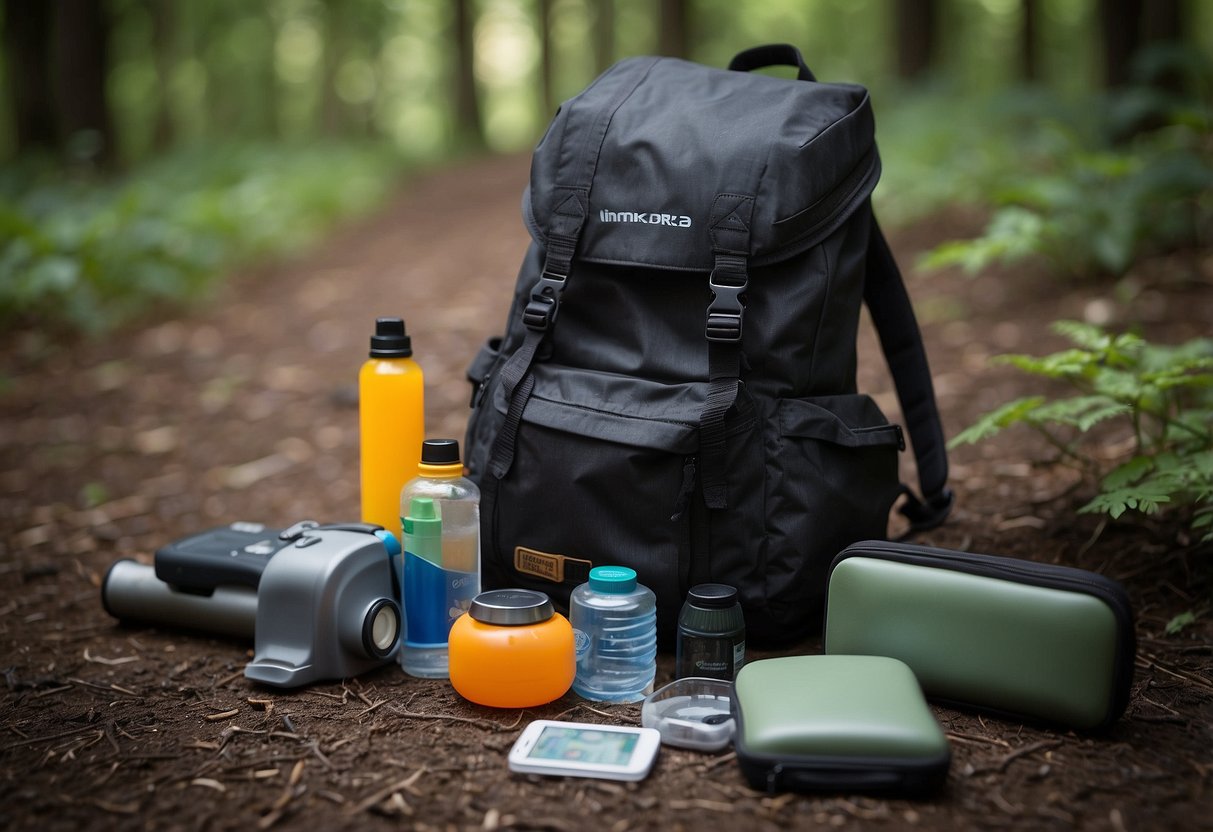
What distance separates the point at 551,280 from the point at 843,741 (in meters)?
1.33

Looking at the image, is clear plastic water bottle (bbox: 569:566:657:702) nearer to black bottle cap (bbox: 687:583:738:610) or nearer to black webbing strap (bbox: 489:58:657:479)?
black bottle cap (bbox: 687:583:738:610)

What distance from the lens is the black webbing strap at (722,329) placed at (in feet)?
7.38

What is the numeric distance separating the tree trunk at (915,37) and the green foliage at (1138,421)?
8.12 m

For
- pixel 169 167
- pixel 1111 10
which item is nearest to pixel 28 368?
pixel 169 167

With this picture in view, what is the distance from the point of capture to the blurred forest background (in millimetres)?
4543

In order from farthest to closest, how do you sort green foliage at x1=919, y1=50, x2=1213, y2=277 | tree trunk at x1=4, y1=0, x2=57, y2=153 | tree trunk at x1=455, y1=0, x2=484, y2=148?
tree trunk at x1=455, y1=0, x2=484, y2=148 < tree trunk at x1=4, y1=0, x2=57, y2=153 < green foliage at x1=919, y1=50, x2=1213, y2=277

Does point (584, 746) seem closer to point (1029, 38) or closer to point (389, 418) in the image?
point (389, 418)

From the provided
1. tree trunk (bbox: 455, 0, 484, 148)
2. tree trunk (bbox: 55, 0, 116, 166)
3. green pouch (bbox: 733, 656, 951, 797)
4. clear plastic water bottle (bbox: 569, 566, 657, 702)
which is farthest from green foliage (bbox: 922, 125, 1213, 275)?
tree trunk (bbox: 455, 0, 484, 148)

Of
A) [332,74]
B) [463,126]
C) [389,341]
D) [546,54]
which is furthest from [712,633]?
[332,74]

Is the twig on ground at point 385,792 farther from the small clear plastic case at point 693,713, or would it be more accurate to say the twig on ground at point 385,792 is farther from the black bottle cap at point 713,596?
the black bottle cap at point 713,596

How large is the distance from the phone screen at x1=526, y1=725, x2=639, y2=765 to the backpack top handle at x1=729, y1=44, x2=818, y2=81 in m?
1.81

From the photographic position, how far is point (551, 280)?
2.49m

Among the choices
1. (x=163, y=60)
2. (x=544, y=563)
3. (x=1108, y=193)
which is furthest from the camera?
(x=163, y=60)

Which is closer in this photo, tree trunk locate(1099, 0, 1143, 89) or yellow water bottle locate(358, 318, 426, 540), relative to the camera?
yellow water bottle locate(358, 318, 426, 540)
